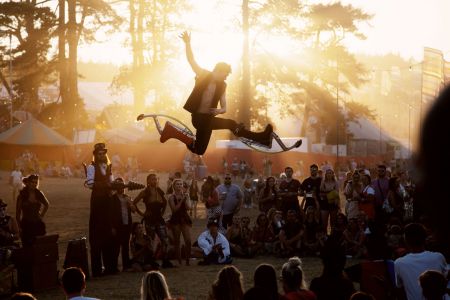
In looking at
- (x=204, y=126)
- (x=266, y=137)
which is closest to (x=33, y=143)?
(x=266, y=137)

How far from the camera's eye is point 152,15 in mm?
50344

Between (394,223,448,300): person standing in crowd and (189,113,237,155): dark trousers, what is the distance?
2529 mm

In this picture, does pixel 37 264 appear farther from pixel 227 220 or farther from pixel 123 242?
pixel 227 220

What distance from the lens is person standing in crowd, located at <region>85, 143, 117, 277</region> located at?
1216 centimetres

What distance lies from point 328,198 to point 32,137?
92.2 ft

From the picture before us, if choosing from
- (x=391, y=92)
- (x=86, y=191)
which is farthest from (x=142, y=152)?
(x=391, y=92)

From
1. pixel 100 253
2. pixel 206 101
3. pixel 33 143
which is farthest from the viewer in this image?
pixel 33 143

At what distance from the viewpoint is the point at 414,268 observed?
17.6ft

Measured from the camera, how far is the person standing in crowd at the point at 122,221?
12734 millimetres

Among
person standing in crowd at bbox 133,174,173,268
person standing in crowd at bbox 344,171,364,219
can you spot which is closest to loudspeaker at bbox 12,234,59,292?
person standing in crowd at bbox 133,174,173,268

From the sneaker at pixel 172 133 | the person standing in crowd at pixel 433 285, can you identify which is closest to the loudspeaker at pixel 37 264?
the sneaker at pixel 172 133

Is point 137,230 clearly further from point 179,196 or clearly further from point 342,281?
point 342,281

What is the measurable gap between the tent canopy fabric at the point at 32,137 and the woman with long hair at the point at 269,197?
2585 cm

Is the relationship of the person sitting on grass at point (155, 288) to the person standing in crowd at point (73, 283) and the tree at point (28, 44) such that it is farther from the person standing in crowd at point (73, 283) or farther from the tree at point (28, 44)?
the tree at point (28, 44)
